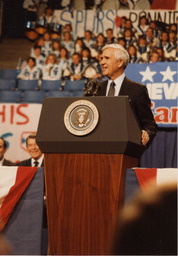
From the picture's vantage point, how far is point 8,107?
4.92 metres

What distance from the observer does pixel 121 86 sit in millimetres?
2051

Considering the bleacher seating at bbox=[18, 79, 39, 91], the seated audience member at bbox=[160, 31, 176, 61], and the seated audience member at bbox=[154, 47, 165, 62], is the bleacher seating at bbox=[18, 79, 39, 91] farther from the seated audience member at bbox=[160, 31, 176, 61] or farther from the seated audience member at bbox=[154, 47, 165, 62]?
the seated audience member at bbox=[160, 31, 176, 61]

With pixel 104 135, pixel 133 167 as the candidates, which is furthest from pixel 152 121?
pixel 104 135

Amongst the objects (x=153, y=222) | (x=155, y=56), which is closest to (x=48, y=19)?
(x=155, y=56)

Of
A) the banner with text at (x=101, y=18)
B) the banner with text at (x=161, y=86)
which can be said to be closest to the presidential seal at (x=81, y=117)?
the banner with text at (x=161, y=86)

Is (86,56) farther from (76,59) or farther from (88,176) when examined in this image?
(88,176)

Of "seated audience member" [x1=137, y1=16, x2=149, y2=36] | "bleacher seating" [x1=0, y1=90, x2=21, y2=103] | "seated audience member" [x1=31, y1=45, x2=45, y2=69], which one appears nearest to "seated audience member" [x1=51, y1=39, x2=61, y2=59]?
"seated audience member" [x1=31, y1=45, x2=45, y2=69]

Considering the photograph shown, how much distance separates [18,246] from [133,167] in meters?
0.61

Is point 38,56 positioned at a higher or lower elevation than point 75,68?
higher

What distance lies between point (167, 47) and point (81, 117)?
5243 millimetres

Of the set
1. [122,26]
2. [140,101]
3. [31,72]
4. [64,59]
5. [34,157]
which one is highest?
[122,26]

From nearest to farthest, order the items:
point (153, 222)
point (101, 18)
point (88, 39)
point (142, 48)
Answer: point (153, 222)
point (142, 48)
point (88, 39)
point (101, 18)

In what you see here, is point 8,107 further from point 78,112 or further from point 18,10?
point 18,10

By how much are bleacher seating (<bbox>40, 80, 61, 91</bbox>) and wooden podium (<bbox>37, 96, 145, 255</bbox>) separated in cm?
435
